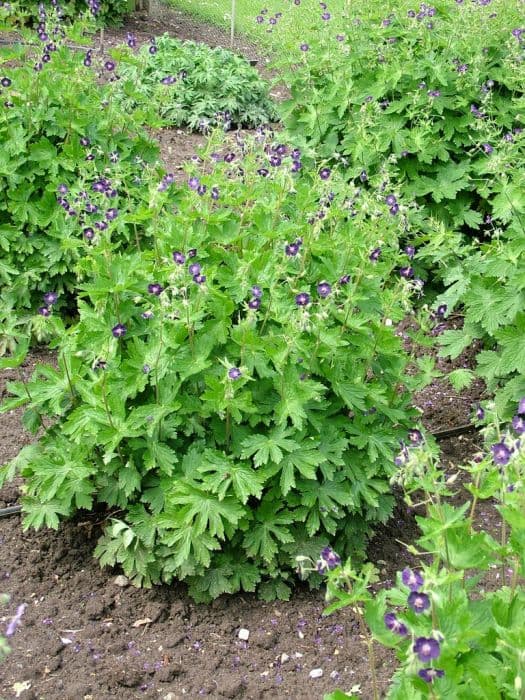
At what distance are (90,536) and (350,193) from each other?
6.02ft

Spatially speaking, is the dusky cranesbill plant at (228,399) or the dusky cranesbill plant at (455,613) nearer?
the dusky cranesbill plant at (455,613)

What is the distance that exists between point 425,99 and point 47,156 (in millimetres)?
2351

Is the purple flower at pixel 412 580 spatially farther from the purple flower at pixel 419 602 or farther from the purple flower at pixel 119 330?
the purple flower at pixel 119 330

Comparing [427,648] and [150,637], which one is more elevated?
[427,648]

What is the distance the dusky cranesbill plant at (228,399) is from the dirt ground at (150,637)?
12cm

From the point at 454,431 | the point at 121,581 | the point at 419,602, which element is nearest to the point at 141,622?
the point at 121,581

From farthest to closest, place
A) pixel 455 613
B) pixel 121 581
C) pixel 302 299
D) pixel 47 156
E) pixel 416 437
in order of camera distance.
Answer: pixel 47 156 < pixel 121 581 < pixel 302 299 < pixel 416 437 < pixel 455 613

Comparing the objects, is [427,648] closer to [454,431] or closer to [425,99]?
[454,431]

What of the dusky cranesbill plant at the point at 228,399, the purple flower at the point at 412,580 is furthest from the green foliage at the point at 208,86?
the purple flower at the point at 412,580

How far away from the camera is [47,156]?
4.58 metres

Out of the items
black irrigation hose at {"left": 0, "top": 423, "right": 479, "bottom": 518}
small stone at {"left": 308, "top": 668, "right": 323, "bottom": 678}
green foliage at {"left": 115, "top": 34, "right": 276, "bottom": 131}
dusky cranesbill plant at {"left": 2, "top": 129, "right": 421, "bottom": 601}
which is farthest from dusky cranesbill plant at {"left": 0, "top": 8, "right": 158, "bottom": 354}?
green foliage at {"left": 115, "top": 34, "right": 276, "bottom": 131}

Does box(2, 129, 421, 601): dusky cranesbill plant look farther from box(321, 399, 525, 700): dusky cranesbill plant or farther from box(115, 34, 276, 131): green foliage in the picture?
box(115, 34, 276, 131): green foliage

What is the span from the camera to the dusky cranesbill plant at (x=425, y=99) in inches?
206

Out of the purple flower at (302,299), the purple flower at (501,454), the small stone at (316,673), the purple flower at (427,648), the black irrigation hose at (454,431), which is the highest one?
the purple flower at (501,454)
